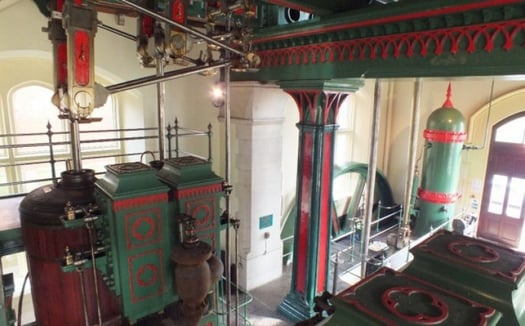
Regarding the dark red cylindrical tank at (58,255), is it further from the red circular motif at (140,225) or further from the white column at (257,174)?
the white column at (257,174)

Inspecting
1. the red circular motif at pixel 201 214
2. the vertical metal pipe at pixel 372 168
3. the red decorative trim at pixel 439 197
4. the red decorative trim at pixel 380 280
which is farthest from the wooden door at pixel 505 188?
the red circular motif at pixel 201 214

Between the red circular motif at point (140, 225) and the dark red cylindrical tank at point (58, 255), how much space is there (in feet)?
0.65

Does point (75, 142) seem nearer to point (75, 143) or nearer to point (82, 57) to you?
point (75, 143)

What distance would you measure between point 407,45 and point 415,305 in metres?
1.95

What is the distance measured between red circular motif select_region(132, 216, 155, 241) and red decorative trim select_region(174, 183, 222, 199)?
0.12m

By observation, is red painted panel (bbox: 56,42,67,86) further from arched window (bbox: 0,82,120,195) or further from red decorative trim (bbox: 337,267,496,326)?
arched window (bbox: 0,82,120,195)

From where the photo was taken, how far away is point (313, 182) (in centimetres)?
337

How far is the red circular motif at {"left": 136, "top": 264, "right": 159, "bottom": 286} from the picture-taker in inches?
41.0

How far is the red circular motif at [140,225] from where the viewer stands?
1.02 m

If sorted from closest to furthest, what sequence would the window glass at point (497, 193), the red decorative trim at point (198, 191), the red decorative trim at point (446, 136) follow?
the red decorative trim at point (198, 191) → the red decorative trim at point (446, 136) → the window glass at point (497, 193)

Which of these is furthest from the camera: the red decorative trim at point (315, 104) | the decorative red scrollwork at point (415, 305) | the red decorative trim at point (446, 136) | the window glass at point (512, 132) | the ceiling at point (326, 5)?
the window glass at point (512, 132)

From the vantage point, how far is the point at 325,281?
362 cm

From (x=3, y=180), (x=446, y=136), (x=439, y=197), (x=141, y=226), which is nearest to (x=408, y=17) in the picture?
(x=141, y=226)

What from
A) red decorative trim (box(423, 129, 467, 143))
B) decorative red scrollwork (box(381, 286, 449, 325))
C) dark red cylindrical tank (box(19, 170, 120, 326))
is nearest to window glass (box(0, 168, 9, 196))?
dark red cylindrical tank (box(19, 170, 120, 326))
